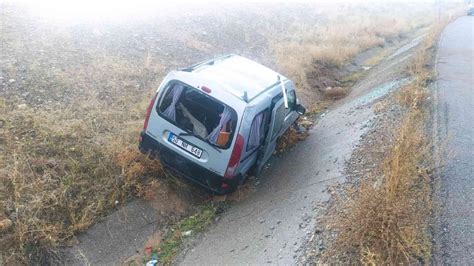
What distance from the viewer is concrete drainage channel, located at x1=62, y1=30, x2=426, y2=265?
5.36m

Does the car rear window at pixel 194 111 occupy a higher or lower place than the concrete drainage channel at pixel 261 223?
higher

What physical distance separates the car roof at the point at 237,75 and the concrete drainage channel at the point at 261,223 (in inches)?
63.3

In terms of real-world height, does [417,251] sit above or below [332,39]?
above

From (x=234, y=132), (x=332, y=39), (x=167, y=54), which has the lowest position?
(x=332, y=39)

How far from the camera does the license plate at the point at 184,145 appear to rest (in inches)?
243

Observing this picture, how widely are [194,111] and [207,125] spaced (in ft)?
1.01

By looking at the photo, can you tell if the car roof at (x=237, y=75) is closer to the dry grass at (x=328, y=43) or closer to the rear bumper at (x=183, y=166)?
the rear bumper at (x=183, y=166)

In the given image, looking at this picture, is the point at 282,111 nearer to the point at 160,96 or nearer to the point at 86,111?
the point at 160,96

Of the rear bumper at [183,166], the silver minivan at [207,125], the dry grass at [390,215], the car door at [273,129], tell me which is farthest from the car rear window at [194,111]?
the dry grass at [390,215]

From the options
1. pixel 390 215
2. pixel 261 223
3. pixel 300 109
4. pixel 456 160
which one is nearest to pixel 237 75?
pixel 300 109

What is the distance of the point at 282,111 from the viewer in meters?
7.59

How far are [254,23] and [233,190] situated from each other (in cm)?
1309

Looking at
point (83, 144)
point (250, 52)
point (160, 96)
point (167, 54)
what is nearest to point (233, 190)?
point (160, 96)

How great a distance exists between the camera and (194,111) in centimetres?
634
